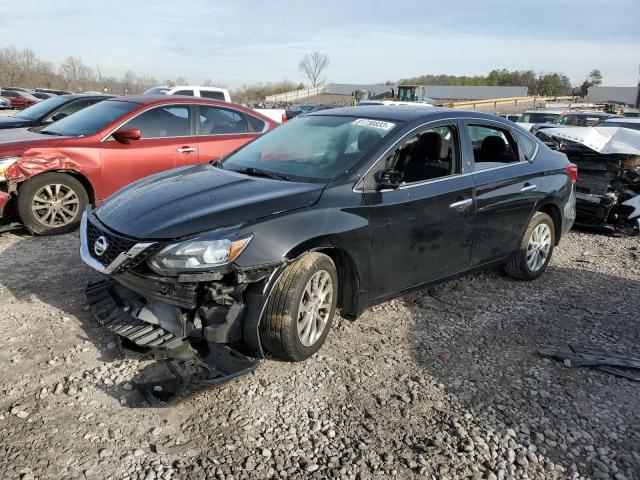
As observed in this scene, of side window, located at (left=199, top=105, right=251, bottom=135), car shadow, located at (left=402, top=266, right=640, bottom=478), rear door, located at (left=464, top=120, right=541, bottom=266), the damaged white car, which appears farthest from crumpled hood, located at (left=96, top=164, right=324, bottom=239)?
the damaged white car

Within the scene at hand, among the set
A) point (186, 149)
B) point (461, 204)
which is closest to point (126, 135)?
point (186, 149)

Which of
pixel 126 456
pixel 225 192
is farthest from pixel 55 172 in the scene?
pixel 126 456

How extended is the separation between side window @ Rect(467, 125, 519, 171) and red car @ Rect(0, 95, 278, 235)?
2877 mm

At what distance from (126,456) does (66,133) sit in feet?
16.1

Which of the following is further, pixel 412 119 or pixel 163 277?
pixel 412 119

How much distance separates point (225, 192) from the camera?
11.7 ft

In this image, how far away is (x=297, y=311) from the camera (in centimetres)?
329

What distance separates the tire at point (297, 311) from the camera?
10.6ft

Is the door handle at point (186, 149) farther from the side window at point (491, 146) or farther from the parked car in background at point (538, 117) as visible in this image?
the parked car in background at point (538, 117)

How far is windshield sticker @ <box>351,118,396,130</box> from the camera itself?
4.12m

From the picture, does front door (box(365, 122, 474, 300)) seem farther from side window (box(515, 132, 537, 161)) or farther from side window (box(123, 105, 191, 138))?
side window (box(123, 105, 191, 138))

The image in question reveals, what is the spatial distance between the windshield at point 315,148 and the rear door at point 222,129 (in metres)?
2.25

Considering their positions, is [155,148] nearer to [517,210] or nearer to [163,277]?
[163,277]

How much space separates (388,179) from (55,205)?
405 centimetres
